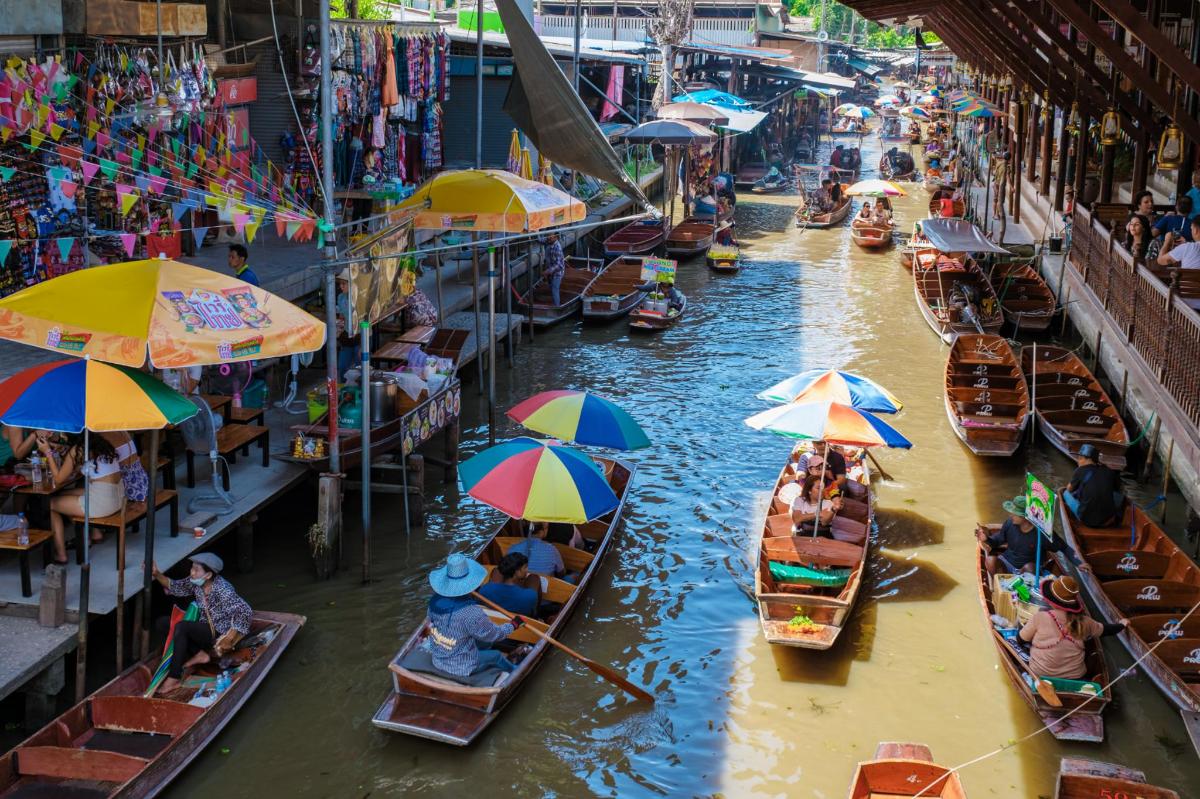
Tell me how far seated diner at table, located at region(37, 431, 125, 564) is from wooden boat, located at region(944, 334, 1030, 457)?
10617 mm

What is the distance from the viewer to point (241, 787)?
884 cm

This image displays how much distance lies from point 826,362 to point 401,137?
875cm

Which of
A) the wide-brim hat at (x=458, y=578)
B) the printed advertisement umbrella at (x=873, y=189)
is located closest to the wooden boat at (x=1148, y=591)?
the wide-brim hat at (x=458, y=578)

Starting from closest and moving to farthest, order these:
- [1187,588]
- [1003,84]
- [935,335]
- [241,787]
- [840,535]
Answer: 1. [241,787]
2. [1187,588]
3. [840,535]
4. [935,335]
5. [1003,84]

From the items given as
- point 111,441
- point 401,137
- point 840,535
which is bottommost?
point 840,535

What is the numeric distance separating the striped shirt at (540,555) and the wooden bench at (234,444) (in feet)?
9.87

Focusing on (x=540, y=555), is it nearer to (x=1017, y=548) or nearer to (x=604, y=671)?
(x=604, y=671)

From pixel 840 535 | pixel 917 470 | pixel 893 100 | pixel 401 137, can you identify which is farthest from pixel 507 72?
pixel 893 100

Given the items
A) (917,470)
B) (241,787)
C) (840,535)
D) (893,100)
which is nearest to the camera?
(241,787)

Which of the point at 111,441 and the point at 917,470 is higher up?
the point at 111,441

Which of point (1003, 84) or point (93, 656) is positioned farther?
point (1003, 84)

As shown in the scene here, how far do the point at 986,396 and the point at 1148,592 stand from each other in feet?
21.2

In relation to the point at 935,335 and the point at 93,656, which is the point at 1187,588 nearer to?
the point at 93,656

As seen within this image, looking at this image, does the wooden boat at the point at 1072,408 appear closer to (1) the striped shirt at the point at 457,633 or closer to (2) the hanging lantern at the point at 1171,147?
(2) the hanging lantern at the point at 1171,147
